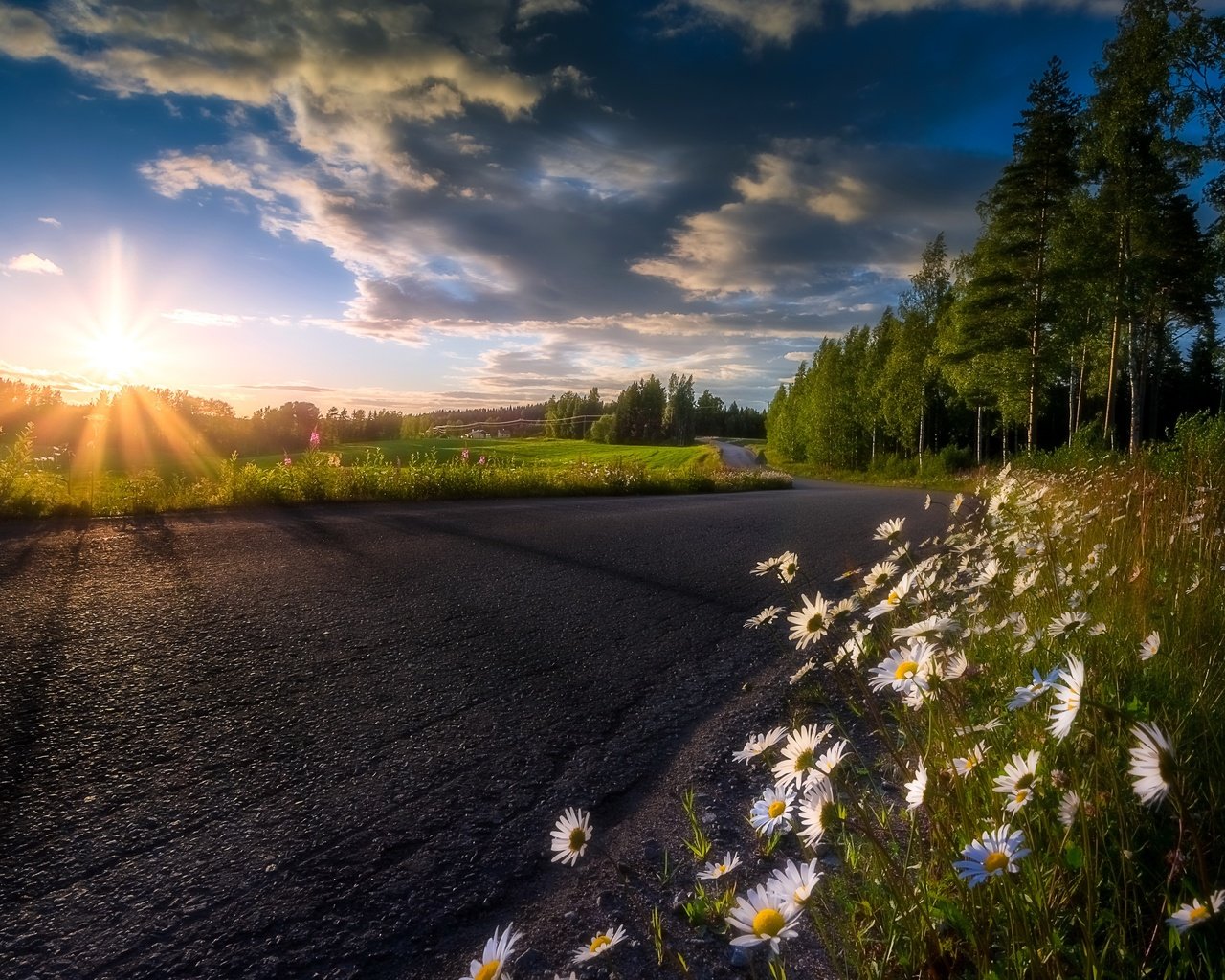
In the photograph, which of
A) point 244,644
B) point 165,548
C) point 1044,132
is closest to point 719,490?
point 1044,132

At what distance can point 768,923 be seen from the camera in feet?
3.35

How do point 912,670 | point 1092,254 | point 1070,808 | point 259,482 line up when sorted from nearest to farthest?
point 1070,808
point 912,670
point 259,482
point 1092,254

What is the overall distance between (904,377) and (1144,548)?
30531 mm

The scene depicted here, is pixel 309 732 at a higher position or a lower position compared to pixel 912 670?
lower

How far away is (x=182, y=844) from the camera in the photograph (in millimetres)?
1869

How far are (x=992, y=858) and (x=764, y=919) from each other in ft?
1.22

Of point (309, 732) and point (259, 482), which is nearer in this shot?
point (309, 732)

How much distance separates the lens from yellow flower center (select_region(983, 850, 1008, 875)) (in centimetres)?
103

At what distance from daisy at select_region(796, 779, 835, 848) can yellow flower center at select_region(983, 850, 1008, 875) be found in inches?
9.5

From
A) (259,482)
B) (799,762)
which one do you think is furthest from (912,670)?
(259,482)

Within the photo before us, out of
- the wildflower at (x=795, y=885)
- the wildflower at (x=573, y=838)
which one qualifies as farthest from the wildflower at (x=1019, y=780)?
the wildflower at (x=573, y=838)

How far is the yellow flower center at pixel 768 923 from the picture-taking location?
1009 mm

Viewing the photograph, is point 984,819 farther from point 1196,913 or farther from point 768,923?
point 768,923

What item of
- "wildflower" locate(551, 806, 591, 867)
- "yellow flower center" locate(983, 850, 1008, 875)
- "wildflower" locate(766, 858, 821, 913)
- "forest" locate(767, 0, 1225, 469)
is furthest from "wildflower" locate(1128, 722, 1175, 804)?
"forest" locate(767, 0, 1225, 469)
